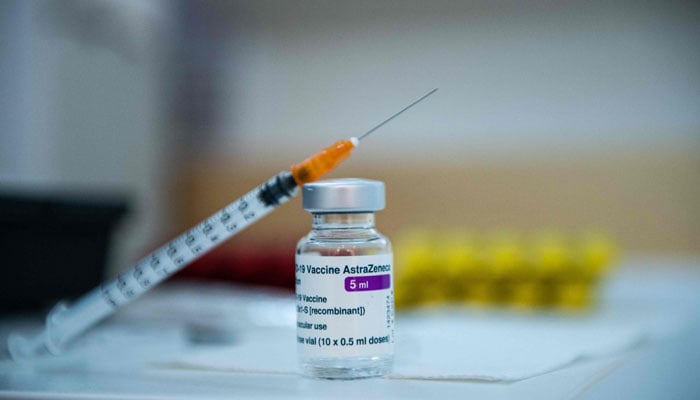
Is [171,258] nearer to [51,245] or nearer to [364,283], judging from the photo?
[364,283]

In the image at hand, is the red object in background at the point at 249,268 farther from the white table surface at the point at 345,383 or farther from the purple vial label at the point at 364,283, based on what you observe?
the purple vial label at the point at 364,283

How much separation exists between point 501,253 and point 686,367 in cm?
36

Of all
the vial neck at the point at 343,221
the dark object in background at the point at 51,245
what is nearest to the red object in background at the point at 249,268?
the dark object in background at the point at 51,245

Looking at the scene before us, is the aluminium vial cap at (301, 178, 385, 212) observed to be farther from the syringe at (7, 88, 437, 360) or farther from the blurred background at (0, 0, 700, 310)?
the blurred background at (0, 0, 700, 310)

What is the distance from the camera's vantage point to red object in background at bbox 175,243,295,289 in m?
1.37

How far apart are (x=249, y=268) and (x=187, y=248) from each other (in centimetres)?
74

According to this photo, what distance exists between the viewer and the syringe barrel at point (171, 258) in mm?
632

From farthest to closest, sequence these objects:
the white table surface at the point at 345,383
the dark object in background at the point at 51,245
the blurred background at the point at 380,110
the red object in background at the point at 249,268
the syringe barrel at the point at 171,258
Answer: the blurred background at the point at 380,110 < the red object in background at the point at 249,268 < the dark object in background at the point at 51,245 < the syringe barrel at the point at 171,258 < the white table surface at the point at 345,383

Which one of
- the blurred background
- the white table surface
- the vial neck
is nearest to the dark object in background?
the white table surface

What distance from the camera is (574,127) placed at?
6.02 ft

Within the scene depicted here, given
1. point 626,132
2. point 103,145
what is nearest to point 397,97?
point 626,132

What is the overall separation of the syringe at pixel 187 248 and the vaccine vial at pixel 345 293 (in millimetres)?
41

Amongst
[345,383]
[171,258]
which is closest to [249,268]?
[171,258]

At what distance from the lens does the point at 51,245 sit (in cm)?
108
